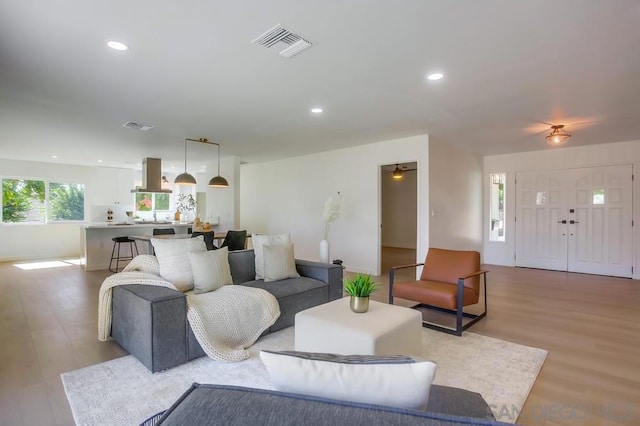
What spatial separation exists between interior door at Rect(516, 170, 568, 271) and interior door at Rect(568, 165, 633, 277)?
0.18 metres

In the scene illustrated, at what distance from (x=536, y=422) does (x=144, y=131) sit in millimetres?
6027

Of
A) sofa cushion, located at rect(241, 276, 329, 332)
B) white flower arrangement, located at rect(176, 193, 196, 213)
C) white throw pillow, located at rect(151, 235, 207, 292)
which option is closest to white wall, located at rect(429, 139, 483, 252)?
sofa cushion, located at rect(241, 276, 329, 332)

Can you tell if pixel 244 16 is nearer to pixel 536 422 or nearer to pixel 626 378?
pixel 536 422

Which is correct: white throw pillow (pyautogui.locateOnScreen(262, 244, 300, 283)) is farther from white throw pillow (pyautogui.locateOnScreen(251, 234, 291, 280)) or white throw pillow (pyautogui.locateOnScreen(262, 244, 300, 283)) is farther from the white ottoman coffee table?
the white ottoman coffee table

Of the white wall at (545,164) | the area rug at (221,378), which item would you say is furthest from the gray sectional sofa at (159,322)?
the white wall at (545,164)

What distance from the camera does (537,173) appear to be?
7.21 m

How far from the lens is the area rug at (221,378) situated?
2.08m

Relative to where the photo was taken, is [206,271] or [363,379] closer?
[363,379]

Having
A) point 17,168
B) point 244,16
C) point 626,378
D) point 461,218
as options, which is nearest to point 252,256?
point 244,16

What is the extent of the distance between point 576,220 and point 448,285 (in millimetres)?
4859

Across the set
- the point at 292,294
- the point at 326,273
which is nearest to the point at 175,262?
the point at 292,294

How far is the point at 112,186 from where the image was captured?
977cm

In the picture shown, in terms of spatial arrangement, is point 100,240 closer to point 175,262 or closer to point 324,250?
point 324,250

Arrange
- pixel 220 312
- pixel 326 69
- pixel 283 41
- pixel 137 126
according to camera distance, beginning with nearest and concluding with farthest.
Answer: pixel 283 41, pixel 220 312, pixel 326 69, pixel 137 126
